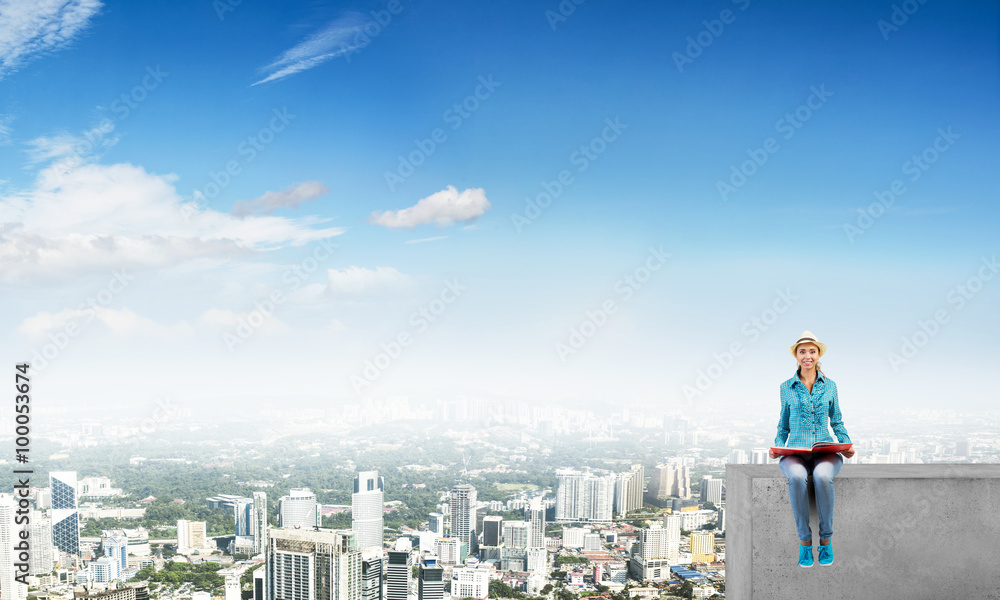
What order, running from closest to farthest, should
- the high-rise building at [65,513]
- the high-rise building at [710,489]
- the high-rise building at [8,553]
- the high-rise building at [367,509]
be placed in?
the high-rise building at [710,489]
the high-rise building at [8,553]
the high-rise building at [65,513]
the high-rise building at [367,509]

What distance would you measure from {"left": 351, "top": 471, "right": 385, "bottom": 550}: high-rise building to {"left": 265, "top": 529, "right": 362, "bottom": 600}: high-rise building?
12.2 inches

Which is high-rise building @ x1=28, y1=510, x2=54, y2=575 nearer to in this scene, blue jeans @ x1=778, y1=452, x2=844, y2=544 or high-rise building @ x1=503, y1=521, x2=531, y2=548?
high-rise building @ x1=503, y1=521, x2=531, y2=548

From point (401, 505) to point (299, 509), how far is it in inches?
48.2

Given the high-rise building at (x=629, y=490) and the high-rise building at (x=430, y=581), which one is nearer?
the high-rise building at (x=430, y=581)

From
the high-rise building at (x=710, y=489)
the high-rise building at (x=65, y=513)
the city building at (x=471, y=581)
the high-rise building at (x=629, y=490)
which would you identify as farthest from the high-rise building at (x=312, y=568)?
the high-rise building at (x=710, y=489)

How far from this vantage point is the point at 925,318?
6.87m

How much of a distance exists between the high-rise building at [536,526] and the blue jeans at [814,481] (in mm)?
4587

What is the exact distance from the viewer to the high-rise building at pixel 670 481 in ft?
22.6

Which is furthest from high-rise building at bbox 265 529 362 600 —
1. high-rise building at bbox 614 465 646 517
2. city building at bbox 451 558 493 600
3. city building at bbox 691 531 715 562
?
city building at bbox 691 531 715 562

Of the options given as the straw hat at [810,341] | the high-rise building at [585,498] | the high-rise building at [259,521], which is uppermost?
the straw hat at [810,341]

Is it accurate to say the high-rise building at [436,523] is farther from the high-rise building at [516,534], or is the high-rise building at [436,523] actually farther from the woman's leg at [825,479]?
the woman's leg at [825,479]

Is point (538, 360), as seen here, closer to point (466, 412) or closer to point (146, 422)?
point (466, 412)

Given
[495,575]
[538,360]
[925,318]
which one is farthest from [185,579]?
[925,318]

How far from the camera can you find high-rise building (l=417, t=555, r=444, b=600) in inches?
233
